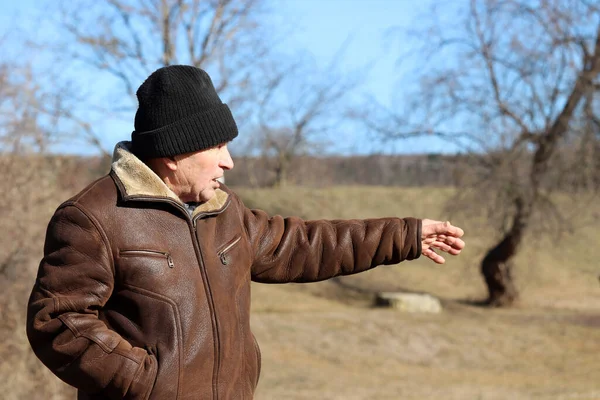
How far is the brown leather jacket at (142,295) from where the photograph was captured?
2488 mm

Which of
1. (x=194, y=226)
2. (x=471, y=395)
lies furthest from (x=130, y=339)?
(x=471, y=395)

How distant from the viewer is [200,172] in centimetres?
278

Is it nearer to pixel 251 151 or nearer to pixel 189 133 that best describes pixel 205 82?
pixel 189 133

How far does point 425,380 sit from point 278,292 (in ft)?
25.9

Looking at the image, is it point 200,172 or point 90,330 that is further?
point 200,172

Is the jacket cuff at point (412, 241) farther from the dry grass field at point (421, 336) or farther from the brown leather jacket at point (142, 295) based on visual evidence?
the dry grass field at point (421, 336)

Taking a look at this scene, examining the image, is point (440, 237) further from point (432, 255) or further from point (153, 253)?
point (153, 253)

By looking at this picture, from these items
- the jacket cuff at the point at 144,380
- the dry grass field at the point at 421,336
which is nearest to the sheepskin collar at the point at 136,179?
the jacket cuff at the point at 144,380

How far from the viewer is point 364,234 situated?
10.6ft

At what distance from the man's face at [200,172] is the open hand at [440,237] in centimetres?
87

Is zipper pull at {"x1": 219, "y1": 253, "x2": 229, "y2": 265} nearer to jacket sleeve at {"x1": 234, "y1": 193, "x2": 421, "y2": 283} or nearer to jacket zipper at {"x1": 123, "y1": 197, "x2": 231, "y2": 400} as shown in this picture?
jacket zipper at {"x1": 123, "y1": 197, "x2": 231, "y2": 400}

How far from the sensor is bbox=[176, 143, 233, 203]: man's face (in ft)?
9.10

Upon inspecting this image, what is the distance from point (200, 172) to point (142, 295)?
45 cm

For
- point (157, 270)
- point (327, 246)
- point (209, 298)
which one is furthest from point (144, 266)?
point (327, 246)
